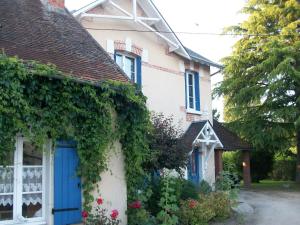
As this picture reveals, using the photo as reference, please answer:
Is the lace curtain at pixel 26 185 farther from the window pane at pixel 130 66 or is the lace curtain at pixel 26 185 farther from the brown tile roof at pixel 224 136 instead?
the brown tile roof at pixel 224 136

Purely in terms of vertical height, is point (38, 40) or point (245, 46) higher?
point (245, 46)

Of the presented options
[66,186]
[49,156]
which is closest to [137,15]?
[49,156]

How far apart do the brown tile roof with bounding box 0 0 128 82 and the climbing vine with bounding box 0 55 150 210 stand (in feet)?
1.74

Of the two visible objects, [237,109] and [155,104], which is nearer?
[155,104]

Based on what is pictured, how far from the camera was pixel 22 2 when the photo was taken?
11.3 m

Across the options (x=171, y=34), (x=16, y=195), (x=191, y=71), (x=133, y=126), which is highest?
(x=171, y=34)

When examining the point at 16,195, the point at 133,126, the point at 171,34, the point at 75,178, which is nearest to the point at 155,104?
the point at 171,34

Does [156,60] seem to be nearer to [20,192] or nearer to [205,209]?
[205,209]

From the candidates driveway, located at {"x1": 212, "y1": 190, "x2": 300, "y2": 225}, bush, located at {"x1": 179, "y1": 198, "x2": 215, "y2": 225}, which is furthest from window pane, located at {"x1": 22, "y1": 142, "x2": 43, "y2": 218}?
→ driveway, located at {"x1": 212, "y1": 190, "x2": 300, "y2": 225}

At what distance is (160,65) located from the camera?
1627 cm

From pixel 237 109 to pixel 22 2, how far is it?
13118 millimetres

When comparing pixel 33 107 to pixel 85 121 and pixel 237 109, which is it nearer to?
pixel 85 121

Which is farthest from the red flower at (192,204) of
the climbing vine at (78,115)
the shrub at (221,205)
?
the climbing vine at (78,115)

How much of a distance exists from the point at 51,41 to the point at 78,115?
2373 mm
